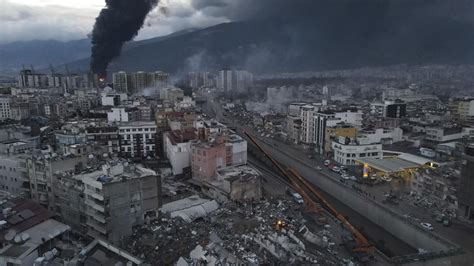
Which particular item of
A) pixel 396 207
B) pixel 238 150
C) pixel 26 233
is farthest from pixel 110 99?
pixel 26 233

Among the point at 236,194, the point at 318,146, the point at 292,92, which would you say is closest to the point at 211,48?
the point at 292,92

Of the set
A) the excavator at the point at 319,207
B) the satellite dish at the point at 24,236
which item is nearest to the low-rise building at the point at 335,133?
the excavator at the point at 319,207

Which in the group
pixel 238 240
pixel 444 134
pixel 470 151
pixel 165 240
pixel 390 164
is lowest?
pixel 238 240

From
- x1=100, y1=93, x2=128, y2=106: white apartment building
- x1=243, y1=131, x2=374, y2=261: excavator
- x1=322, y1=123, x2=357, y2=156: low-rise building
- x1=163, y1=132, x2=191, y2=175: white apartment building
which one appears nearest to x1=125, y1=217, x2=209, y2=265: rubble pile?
x1=243, y1=131, x2=374, y2=261: excavator

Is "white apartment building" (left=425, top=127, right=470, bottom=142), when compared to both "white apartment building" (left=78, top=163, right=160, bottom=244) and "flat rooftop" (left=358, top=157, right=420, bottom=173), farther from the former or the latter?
"white apartment building" (left=78, top=163, right=160, bottom=244)

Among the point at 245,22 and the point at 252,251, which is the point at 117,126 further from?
the point at 245,22

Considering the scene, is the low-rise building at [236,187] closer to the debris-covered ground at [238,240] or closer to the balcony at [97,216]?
the debris-covered ground at [238,240]

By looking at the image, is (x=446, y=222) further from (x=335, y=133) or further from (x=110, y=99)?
(x=110, y=99)
